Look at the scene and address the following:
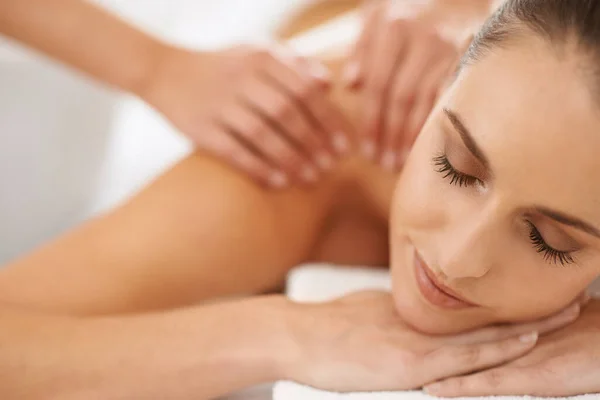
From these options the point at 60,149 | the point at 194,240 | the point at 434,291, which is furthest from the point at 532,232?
the point at 60,149

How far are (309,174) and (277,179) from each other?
0.05m

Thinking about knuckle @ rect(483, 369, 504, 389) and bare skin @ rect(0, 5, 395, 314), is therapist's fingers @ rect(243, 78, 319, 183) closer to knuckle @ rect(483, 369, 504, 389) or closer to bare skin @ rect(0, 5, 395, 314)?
bare skin @ rect(0, 5, 395, 314)

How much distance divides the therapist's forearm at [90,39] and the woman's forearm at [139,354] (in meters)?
0.43

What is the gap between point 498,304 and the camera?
64 centimetres

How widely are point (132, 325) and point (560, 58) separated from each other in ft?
1.71

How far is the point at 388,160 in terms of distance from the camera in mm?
961

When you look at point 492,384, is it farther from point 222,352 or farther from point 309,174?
point 309,174

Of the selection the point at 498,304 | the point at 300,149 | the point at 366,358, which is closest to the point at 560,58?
the point at 498,304

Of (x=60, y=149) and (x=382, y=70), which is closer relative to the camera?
(x=382, y=70)

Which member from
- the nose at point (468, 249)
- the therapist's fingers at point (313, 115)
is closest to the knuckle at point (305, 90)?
the therapist's fingers at point (313, 115)

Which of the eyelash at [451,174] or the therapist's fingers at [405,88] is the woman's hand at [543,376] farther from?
the therapist's fingers at [405,88]

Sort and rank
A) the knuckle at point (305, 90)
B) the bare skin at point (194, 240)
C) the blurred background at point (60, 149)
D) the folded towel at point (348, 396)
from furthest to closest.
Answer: the blurred background at point (60, 149) → the knuckle at point (305, 90) → the bare skin at point (194, 240) → the folded towel at point (348, 396)

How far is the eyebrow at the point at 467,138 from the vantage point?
22.3 inches

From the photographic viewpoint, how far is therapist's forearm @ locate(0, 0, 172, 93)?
3.24 ft
